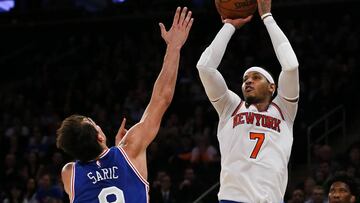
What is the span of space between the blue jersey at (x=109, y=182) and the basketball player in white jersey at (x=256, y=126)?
92 centimetres

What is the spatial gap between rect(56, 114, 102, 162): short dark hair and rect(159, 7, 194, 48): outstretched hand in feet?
2.87

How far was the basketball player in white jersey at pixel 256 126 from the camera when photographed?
16.5ft

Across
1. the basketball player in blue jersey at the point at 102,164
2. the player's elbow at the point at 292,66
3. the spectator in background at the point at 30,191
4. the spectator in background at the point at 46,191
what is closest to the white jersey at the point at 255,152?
the player's elbow at the point at 292,66

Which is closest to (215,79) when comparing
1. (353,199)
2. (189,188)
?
(353,199)

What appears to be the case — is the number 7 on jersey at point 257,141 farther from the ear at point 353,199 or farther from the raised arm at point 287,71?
the ear at point 353,199

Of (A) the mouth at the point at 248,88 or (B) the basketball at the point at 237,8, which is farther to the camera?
(B) the basketball at the point at 237,8

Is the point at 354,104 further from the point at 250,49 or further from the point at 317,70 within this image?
the point at 250,49

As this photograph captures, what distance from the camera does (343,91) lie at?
1245 centimetres

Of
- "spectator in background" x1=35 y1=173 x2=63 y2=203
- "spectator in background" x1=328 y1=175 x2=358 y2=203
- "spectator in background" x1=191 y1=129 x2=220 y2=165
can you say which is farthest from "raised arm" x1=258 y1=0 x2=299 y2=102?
"spectator in background" x1=191 y1=129 x2=220 y2=165

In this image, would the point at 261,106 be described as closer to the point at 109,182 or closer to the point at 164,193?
the point at 109,182

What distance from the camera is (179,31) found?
193 inches

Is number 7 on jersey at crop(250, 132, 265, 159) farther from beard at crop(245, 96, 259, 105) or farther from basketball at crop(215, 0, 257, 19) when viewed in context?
basketball at crop(215, 0, 257, 19)

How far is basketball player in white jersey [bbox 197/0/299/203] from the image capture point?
5.02 meters

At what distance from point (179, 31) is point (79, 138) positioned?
1086 mm
